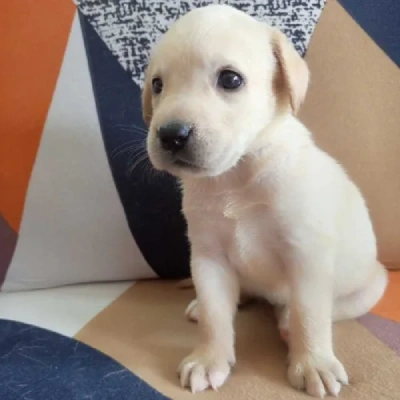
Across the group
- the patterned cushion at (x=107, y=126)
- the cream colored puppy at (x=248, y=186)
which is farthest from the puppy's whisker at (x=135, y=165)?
the cream colored puppy at (x=248, y=186)

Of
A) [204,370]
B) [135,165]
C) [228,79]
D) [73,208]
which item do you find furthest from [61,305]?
[228,79]

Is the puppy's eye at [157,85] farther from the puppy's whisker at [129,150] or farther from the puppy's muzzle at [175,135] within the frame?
the puppy's whisker at [129,150]

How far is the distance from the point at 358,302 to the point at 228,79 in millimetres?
590

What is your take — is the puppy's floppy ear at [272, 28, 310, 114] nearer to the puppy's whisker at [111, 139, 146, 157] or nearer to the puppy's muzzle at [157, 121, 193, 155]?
the puppy's muzzle at [157, 121, 193, 155]

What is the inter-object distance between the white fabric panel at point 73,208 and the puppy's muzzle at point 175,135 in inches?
21.3

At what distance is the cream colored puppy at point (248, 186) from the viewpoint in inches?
45.5

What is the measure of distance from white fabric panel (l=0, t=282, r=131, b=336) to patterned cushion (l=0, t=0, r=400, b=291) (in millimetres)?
39

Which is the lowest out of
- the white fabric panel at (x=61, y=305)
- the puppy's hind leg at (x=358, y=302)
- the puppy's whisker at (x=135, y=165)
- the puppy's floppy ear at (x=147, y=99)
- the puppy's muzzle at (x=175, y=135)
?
the white fabric panel at (x=61, y=305)

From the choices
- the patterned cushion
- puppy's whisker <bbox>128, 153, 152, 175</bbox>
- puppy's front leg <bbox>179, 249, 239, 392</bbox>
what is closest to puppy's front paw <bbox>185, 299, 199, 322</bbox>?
puppy's front leg <bbox>179, 249, 239, 392</bbox>

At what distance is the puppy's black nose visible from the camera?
1.10m

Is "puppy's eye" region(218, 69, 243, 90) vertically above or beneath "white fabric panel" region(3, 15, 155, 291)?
above

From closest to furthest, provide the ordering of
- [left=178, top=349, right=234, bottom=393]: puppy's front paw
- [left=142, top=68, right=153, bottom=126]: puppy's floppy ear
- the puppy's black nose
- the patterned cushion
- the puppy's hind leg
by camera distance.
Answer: the puppy's black nose → [left=178, top=349, right=234, bottom=393]: puppy's front paw → [left=142, top=68, right=153, bottom=126]: puppy's floppy ear → the puppy's hind leg → the patterned cushion

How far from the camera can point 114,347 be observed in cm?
136

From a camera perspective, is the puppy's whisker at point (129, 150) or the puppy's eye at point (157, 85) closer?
the puppy's eye at point (157, 85)
